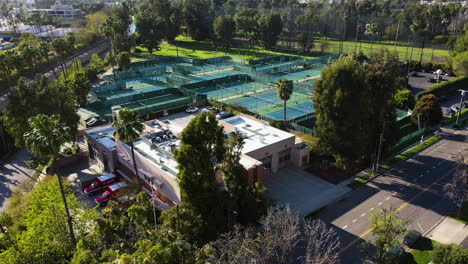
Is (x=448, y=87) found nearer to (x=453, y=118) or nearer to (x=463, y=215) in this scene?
(x=453, y=118)

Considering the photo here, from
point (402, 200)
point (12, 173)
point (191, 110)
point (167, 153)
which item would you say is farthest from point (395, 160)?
point (12, 173)

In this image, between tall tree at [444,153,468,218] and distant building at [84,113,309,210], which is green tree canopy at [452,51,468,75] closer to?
distant building at [84,113,309,210]

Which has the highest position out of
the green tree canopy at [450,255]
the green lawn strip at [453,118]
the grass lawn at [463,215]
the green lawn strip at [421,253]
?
the green lawn strip at [453,118]

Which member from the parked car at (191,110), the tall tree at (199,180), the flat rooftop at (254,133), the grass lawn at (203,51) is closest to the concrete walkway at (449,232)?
the flat rooftop at (254,133)

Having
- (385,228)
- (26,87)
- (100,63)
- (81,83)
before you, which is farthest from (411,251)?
(100,63)

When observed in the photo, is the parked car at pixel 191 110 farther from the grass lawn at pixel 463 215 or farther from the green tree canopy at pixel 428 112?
the grass lawn at pixel 463 215

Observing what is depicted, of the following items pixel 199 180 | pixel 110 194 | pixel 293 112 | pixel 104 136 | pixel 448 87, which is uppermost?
pixel 448 87
